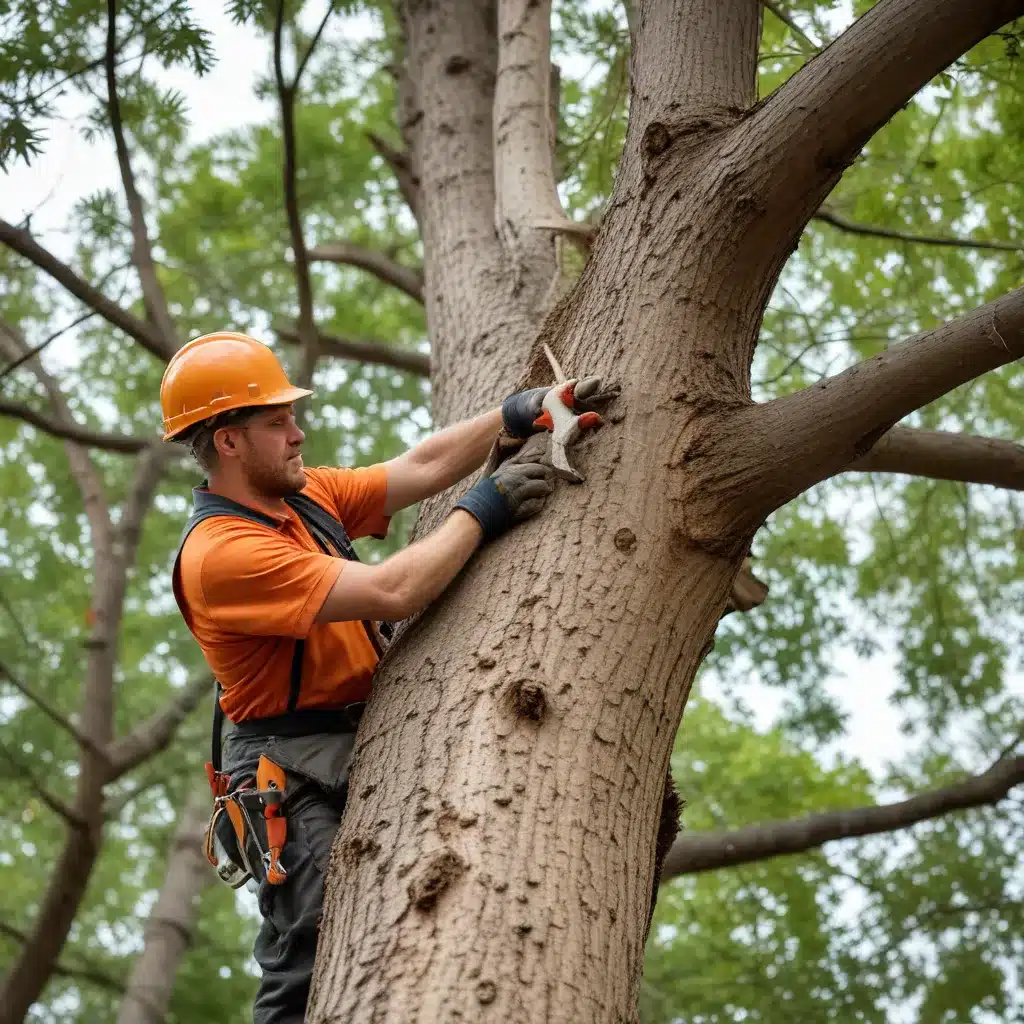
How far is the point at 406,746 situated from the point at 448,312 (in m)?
2.43

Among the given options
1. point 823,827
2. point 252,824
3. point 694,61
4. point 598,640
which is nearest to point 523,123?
point 694,61

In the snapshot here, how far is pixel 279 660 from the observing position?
2.74m

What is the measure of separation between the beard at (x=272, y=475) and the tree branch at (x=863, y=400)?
1054 millimetres

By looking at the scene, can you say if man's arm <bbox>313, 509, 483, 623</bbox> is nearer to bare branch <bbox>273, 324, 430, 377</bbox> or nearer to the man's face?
the man's face

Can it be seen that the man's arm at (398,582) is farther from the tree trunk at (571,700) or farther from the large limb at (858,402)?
the large limb at (858,402)

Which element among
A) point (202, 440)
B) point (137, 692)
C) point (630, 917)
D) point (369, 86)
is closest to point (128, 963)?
point (137, 692)

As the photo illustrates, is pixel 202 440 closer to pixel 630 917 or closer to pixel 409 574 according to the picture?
pixel 409 574

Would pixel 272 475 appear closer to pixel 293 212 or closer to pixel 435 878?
pixel 435 878

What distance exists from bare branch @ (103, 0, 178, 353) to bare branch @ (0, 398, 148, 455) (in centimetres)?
63

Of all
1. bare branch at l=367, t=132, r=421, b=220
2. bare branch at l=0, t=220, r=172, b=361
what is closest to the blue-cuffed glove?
bare branch at l=0, t=220, r=172, b=361

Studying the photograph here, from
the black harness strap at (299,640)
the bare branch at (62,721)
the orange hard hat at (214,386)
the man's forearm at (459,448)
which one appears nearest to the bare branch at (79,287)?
the bare branch at (62,721)

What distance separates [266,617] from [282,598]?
0.05 m

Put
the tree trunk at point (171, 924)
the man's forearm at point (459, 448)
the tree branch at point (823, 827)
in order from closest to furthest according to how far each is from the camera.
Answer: the man's forearm at point (459, 448) < the tree branch at point (823, 827) < the tree trunk at point (171, 924)

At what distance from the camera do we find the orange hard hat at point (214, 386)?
9.59 feet
